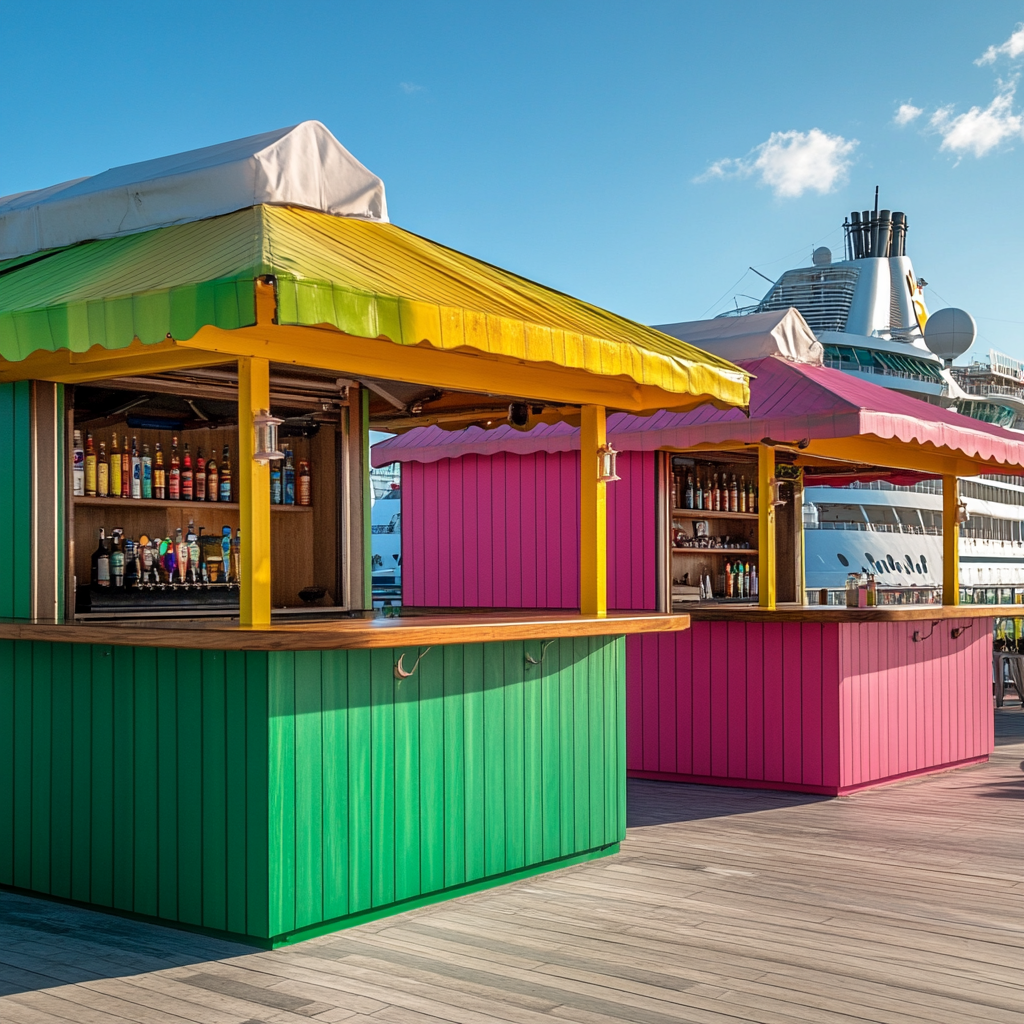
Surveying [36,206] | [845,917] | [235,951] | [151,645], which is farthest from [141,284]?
[845,917]

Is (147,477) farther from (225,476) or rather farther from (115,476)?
(225,476)

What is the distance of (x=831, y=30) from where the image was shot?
12.2 m

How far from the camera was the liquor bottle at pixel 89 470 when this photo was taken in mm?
6012

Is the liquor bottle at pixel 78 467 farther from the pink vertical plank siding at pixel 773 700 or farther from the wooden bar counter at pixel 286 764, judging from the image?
the pink vertical plank siding at pixel 773 700

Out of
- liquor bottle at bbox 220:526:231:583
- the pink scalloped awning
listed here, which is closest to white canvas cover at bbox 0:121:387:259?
liquor bottle at bbox 220:526:231:583

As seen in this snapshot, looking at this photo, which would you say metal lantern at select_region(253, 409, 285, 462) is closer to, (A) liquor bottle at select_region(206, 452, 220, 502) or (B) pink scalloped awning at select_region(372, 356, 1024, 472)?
(A) liquor bottle at select_region(206, 452, 220, 502)

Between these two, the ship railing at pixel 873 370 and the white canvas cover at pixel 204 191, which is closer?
the white canvas cover at pixel 204 191

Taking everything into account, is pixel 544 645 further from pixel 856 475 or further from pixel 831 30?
pixel 831 30

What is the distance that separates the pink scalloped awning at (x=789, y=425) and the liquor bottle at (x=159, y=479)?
3418 millimetres

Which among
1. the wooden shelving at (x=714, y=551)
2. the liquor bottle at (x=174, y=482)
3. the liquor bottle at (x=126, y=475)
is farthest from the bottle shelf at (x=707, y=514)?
the liquor bottle at (x=126, y=475)

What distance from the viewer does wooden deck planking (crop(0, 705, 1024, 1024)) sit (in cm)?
411

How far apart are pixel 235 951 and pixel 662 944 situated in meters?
1.63

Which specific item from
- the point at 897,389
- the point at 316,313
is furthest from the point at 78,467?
the point at 897,389

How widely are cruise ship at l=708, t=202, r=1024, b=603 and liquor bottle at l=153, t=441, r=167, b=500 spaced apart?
108ft
